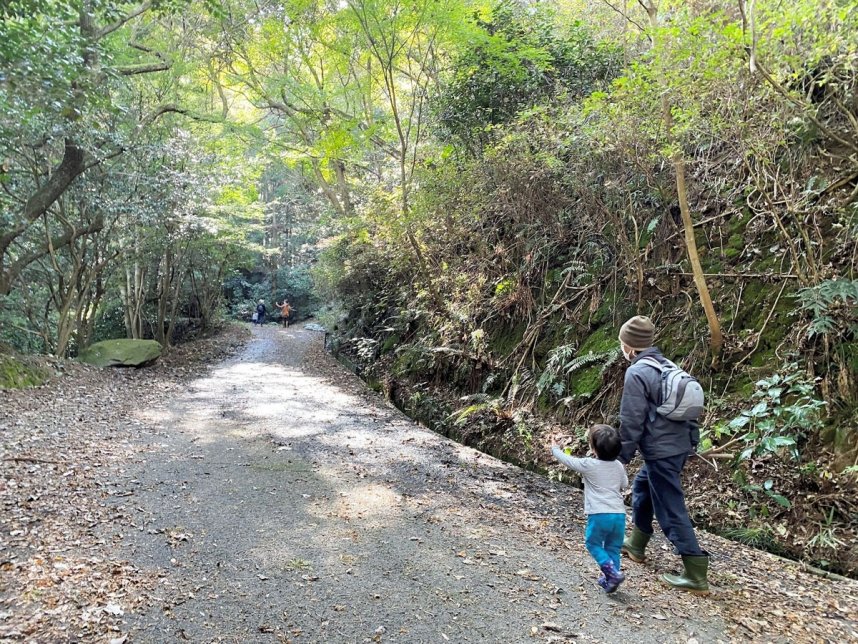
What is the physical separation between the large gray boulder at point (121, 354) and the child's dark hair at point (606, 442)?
44.7ft

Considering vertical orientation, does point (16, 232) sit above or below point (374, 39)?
below

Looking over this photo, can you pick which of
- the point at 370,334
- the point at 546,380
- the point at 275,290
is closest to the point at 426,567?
the point at 546,380

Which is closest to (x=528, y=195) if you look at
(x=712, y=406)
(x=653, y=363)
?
(x=712, y=406)

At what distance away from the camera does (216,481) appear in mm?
5621

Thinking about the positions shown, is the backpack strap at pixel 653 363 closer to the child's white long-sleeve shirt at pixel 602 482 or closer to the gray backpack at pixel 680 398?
the gray backpack at pixel 680 398

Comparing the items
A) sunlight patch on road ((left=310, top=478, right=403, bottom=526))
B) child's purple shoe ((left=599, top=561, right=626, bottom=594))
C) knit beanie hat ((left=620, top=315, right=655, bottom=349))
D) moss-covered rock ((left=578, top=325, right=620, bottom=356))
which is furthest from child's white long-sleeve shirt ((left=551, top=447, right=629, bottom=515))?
moss-covered rock ((left=578, top=325, right=620, bottom=356))

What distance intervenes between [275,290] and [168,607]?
108ft

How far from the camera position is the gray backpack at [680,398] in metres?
3.39

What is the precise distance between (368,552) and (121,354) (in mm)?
12505

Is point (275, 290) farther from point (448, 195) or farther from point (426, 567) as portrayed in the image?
point (426, 567)

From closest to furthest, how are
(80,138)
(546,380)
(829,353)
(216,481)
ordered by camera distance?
(829,353), (216,481), (546,380), (80,138)

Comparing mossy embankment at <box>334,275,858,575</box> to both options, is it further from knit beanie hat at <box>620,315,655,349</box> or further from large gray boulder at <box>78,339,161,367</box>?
large gray boulder at <box>78,339,161,367</box>

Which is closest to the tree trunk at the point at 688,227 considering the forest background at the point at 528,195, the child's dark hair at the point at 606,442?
the forest background at the point at 528,195

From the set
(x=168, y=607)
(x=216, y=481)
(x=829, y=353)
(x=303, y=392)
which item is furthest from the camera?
(x=303, y=392)
